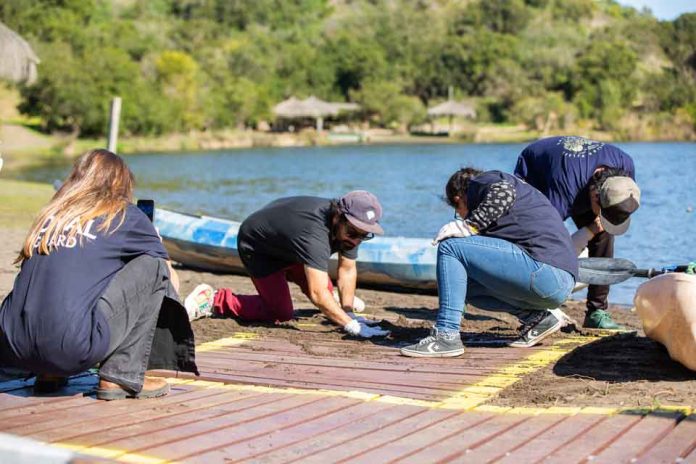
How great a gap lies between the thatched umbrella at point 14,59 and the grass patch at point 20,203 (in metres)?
3.03

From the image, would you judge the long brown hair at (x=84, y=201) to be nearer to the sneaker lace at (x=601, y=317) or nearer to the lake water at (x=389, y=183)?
the sneaker lace at (x=601, y=317)

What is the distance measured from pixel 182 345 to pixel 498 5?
12025cm

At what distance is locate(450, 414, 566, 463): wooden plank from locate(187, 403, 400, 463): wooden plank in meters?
0.65

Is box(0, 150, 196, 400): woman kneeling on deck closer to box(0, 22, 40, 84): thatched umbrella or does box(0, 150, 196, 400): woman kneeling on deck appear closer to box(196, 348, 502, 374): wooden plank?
box(196, 348, 502, 374): wooden plank

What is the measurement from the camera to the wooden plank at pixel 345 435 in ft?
12.9

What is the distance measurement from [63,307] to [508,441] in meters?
2.04

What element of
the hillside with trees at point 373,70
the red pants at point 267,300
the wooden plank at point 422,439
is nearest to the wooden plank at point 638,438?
the wooden plank at point 422,439

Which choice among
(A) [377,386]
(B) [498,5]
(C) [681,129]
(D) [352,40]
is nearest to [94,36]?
(D) [352,40]

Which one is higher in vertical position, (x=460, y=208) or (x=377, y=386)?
(x=460, y=208)

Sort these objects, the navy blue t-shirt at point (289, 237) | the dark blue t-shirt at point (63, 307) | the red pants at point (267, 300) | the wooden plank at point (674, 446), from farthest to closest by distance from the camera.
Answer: the red pants at point (267, 300) < the navy blue t-shirt at point (289, 237) < the dark blue t-shirt at point (63, 307) < the wooden plank at point (674, 446)

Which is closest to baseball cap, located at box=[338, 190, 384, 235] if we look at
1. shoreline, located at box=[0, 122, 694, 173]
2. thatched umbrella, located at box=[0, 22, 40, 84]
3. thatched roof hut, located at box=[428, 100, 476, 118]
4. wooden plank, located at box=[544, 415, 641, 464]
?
wooden plank, located at box=[544, 415, 641, 464]

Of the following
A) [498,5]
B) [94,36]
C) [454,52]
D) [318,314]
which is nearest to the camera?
[318,314]

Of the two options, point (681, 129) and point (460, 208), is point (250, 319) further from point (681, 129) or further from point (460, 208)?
point (681, 129)

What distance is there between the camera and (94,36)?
71500mm
